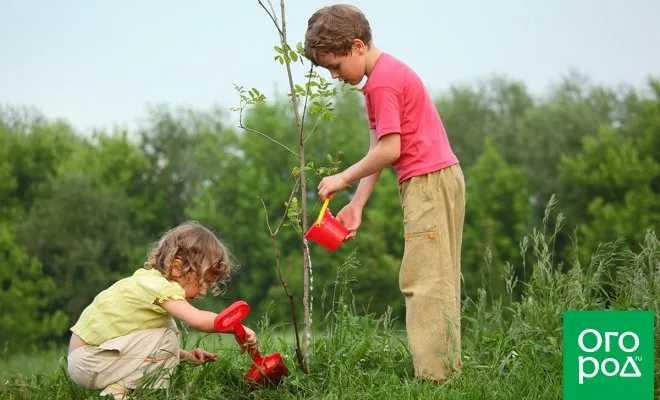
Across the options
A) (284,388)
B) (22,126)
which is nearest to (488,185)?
(22,126)

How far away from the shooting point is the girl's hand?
4.00 meters

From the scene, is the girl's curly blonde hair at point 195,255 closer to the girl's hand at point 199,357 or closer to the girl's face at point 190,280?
the girl's face at point 190,280

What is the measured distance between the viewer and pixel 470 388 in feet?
11.5

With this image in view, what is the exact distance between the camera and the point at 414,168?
150 inches

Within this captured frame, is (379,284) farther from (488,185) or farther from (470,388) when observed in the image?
(470,388)

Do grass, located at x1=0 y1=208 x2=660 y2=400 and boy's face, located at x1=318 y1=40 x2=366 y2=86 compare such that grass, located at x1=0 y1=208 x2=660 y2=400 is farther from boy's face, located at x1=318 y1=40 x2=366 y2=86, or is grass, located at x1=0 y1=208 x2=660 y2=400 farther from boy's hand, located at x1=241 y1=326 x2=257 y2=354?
boy's face, located at x1=318 y1=40 x2=366 y2=86

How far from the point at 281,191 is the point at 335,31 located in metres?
32.5

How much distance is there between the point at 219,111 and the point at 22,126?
9120mm

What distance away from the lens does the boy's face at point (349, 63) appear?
12.4 feet

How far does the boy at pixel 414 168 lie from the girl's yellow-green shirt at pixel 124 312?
0.79 meters

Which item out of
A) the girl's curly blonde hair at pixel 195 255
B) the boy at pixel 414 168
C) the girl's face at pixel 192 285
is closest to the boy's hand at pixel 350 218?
the boy at pixel 414 168

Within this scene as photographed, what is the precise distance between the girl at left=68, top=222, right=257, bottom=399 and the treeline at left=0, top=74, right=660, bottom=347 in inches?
1041

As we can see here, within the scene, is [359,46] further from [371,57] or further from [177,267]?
[177,267]

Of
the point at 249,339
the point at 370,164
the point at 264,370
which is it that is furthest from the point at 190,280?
the point at 370,164
